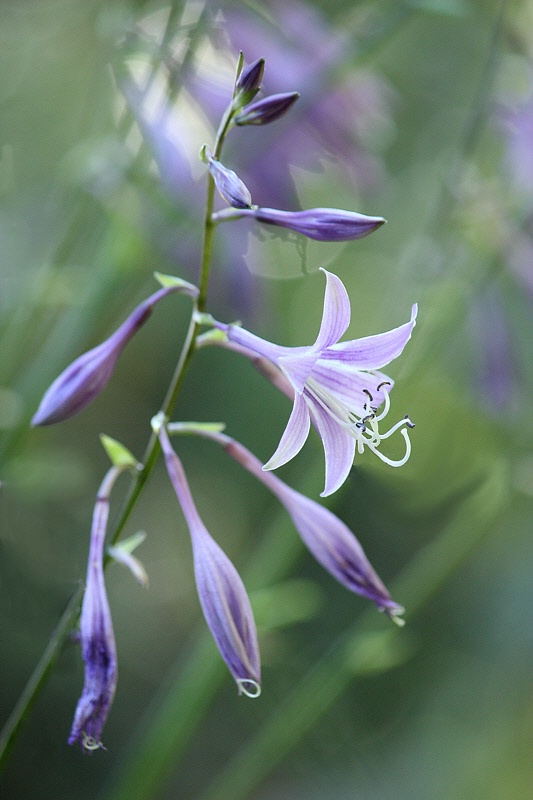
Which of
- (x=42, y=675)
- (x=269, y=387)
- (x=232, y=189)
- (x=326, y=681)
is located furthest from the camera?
(x=269, y=387)

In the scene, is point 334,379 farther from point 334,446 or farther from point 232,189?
point 232,189

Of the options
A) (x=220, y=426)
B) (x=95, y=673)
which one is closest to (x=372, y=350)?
(x=220, y=426)

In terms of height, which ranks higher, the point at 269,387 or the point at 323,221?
the point at 323,221

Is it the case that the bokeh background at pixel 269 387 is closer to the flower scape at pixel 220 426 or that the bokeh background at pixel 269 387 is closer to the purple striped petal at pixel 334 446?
the flower scape at pixel 220 426

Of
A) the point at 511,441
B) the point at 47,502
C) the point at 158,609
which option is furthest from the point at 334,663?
the point at 158,609

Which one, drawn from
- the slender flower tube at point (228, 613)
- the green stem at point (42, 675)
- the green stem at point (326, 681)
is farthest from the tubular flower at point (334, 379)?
the green stem at point (326, 681)


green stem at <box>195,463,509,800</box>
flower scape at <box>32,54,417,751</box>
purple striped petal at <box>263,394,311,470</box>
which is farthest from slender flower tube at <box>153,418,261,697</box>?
green stem at <box>195,463,509,800</box>

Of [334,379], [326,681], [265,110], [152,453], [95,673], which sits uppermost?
[265,110]
